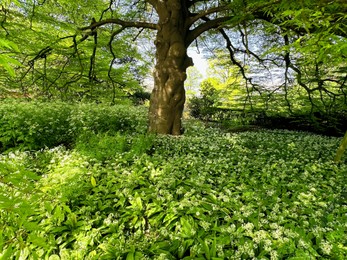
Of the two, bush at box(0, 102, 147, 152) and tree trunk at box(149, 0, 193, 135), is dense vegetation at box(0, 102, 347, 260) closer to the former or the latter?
bush at box(0, 102, 147, 152)

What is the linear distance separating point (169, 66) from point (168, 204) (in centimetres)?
375

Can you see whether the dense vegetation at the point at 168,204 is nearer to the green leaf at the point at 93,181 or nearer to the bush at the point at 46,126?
the green leaf at the point at 93,181

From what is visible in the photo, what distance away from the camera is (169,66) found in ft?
18.2

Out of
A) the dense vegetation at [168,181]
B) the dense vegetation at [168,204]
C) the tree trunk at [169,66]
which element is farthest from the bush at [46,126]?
the tree trunk at [169,66]

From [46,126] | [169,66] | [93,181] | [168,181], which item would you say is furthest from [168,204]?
[46,126]

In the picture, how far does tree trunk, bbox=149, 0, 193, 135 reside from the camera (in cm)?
553

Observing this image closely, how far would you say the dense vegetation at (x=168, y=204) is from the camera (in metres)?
1.93

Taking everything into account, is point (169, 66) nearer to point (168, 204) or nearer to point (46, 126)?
point (46, 126)

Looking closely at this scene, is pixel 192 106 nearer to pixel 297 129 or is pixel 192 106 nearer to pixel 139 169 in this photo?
pixel 297 129

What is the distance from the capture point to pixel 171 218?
2.36m

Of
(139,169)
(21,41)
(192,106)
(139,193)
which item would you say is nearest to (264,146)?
(139,169)

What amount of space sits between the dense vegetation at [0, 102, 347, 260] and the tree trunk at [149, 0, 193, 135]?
1.27 meters

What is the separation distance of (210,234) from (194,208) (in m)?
0.34

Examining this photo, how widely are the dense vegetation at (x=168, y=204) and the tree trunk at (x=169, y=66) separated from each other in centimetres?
127
